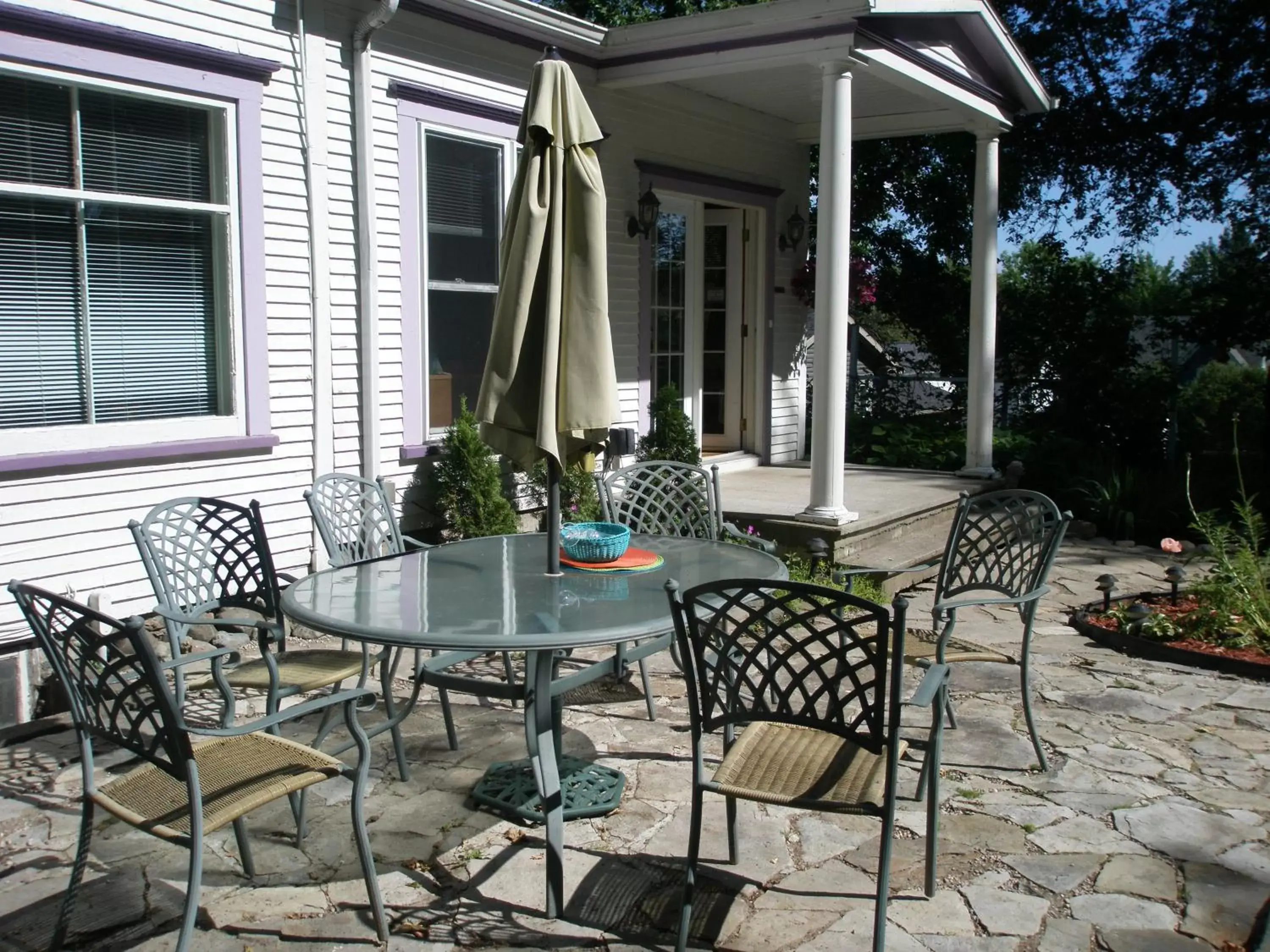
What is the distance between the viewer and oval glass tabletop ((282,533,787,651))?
111 inches

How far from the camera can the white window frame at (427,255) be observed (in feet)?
20.6

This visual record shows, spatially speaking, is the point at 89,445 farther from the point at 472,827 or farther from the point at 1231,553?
the point at 1231,553

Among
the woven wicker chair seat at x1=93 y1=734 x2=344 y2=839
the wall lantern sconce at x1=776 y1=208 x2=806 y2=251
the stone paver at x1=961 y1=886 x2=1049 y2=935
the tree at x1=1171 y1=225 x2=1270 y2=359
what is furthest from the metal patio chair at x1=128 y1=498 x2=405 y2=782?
the tree at x1=1171 y1=225 x2=1270 y2=359

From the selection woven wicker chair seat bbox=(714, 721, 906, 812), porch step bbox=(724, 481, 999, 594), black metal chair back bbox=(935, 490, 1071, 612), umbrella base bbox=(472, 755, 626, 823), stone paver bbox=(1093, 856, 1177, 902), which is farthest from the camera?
porch step bbox=(724, 481, 999, 594)

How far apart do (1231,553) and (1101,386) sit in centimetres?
445

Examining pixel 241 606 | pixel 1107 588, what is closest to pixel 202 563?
pixel 241 606

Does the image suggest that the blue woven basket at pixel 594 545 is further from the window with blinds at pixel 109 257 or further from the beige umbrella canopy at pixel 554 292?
the window with blinds at pixel 109 257

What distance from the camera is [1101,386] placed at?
1152cm

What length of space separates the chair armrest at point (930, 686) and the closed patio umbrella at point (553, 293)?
1180 millimetres

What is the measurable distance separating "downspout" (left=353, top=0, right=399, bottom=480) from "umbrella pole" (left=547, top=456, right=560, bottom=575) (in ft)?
8.81

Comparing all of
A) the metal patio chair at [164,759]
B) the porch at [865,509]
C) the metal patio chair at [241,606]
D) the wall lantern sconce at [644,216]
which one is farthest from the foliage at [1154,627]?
the metal patio chair at [164,759]

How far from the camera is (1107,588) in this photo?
19.2 feet

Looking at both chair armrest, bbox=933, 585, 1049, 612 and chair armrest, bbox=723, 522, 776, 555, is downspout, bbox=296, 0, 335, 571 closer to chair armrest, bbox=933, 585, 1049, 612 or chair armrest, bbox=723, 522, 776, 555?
chair armrest, bbox=723, 522, 776, 555

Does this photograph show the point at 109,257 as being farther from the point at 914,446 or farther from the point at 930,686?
the point at 914,446
